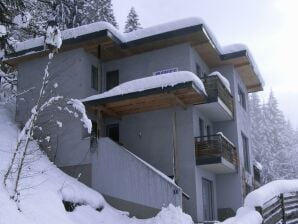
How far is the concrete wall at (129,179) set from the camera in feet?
60.1

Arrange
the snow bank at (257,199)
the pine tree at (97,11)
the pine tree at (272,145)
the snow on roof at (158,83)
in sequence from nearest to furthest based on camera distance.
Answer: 1. the snow bank at (257,199)
2. the snow on roof at (158,83)
3. the pine tree at (97,11)
4. the pine tree at (272,145)

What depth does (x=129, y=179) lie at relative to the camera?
1927 centimetres

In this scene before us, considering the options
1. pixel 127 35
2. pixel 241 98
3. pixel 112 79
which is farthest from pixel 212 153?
pixel 241 98

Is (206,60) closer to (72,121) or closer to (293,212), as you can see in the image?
(72,121)

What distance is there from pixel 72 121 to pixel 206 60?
324 inches

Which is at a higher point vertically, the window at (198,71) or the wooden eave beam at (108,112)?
the window at (198,71)

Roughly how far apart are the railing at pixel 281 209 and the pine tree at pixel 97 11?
2576 cm

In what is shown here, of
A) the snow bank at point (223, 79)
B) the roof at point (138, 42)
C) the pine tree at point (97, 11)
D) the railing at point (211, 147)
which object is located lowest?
the railing at point (211, 147)

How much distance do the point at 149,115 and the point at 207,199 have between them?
4964 millimetres

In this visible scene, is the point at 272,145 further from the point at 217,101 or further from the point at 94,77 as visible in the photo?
the point at 94,77

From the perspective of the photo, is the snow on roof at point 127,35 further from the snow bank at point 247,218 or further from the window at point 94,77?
the snow bank at point 247,218

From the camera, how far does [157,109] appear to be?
2222 centimetres

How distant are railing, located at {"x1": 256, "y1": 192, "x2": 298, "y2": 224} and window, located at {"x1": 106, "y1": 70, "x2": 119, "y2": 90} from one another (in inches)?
457

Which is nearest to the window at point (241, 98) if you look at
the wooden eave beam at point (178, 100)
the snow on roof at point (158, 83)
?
the wooden eave beam at point (178, 100)
